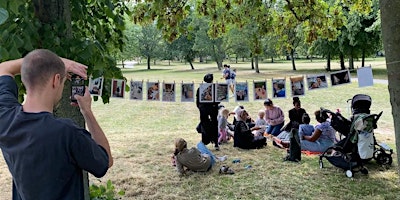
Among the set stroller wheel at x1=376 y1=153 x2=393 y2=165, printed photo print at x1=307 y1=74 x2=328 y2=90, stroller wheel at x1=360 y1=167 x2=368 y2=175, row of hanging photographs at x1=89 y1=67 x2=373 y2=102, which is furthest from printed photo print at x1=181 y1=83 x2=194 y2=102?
stroller wheel at x1=376 y1=153 x2=393 y2=165

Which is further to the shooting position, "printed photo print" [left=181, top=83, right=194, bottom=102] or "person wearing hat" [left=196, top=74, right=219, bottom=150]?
"person wearing hat" [left=196, top=74, right=219, bottom=150]

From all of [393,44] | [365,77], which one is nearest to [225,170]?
[365,77]

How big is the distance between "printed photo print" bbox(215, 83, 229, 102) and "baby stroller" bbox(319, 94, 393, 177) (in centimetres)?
179

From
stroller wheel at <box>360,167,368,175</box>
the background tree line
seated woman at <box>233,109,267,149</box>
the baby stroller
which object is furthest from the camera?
seated woman at <box>233,109,267,149</box>

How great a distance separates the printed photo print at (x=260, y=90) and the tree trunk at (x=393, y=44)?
299 cm

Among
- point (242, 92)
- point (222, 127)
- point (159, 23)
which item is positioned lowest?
point (222, 127)

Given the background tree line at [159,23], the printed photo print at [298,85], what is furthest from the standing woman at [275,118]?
the printed photo print at [298,85]

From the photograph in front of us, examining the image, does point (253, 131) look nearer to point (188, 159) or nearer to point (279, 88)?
point (279, 88)

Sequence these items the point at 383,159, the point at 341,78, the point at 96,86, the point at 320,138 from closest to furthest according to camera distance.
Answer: the point at 96,86 < the point at 341,78 < the point at 383,159 < the point at 320,138

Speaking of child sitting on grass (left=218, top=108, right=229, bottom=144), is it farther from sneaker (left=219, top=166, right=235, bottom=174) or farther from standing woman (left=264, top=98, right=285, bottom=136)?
sneaker (left=219, top=166, right=235, bottom=174)

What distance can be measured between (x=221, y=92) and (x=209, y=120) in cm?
101

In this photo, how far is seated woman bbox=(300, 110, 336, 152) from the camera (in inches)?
259

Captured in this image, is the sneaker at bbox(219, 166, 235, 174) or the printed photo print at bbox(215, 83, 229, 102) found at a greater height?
the printed photo print at bbox(215, 83, 229, 102)

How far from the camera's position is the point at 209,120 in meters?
6.97
